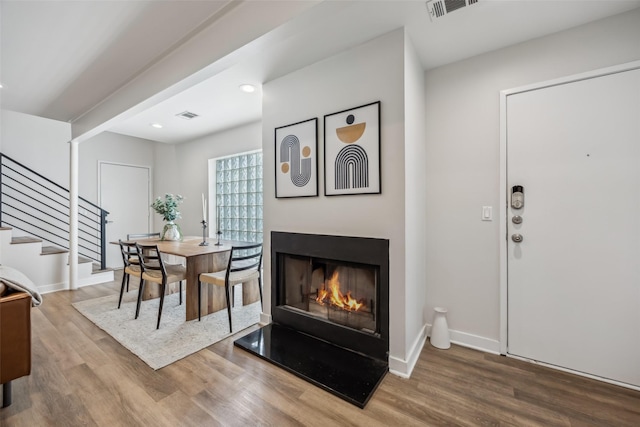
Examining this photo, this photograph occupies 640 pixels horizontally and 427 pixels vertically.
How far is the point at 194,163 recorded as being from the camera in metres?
5.04

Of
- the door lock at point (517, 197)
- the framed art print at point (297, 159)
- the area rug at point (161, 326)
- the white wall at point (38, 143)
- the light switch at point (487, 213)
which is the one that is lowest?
the area rug at point (161, 326)

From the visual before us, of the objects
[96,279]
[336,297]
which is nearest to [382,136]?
[336,297]

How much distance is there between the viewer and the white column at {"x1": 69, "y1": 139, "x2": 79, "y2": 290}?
3.84m

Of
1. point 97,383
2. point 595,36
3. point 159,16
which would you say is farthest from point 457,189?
point 97,383

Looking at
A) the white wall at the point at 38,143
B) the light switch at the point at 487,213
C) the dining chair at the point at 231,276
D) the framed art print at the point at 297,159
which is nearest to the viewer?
the light switch at the point at 487,213

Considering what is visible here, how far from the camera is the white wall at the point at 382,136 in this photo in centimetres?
186

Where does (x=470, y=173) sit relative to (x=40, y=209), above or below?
above

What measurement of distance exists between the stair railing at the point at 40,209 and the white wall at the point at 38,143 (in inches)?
6.2

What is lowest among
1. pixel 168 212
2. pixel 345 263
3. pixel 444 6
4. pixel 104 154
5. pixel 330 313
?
pixel 330 313

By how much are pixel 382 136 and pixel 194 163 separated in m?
4.22

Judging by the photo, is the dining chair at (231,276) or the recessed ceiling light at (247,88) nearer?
the dining chair at (231,276)

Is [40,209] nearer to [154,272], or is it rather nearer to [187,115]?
[187,115]

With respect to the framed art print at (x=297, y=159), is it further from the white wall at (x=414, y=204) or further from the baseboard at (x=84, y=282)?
the baseboard at (x=84, y=282)

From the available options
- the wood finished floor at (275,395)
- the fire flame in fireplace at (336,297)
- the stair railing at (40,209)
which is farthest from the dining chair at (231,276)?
the stair railing at (40,209)
